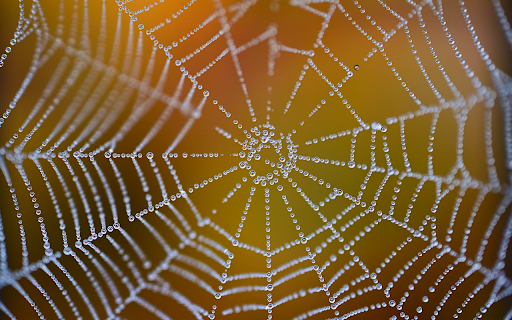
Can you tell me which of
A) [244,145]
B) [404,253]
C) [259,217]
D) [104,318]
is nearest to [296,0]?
[244,145]

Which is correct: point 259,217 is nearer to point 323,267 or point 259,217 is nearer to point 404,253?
point 323,267

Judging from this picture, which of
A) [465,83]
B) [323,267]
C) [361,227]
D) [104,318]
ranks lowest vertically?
[104,318]

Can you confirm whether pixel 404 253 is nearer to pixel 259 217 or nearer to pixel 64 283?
pixel 259 217

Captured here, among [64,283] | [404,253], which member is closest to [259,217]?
[404,253]

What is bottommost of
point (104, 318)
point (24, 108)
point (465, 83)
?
point (104, 318)

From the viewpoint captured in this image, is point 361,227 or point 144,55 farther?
point 361,227

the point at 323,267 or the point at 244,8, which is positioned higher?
the point at 244,8
